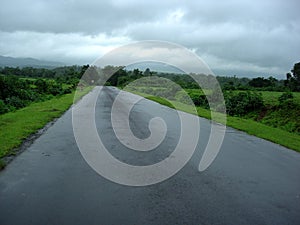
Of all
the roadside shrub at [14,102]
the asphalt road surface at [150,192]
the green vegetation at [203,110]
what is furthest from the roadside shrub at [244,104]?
the roadside shrub at [14,102]

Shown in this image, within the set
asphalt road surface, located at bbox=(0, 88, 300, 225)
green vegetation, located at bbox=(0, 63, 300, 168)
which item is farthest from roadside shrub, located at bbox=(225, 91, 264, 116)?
asphalt road surface, located at bbox=(0, 88, 300, 225)

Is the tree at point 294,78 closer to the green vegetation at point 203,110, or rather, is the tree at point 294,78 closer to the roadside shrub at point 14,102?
the green vegetation at point 203,110

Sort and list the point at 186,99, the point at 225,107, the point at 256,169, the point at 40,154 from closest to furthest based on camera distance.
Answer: the point at 256,169 → the point at 40,154 → the point at 225,107 → the point at 186,99

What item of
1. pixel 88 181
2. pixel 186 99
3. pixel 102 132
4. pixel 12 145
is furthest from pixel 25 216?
pixel 186 99

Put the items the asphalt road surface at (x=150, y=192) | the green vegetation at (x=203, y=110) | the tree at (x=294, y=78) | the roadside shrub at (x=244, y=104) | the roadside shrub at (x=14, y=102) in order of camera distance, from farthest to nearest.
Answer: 1. the tree at (x=294, y=78)
2. the roadside shrub at (x=244, y=104)
3. the roadside shrub at (x=14, y=102)
4. the green vegetation at (x=203, y=110)
5. the asphalt road surface at (x=150, y=192)

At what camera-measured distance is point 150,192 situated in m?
6.37

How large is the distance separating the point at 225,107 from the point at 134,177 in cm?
2422

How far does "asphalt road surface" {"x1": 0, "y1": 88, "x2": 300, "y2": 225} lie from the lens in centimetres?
520

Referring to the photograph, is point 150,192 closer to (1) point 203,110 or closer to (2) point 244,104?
(1) point 203,110

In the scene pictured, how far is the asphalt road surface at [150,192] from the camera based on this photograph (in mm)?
5195

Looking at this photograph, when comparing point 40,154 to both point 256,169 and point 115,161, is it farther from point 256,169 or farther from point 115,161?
point 256,169

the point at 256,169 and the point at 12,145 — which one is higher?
the point at 256,169

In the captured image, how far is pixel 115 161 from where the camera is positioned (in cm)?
877

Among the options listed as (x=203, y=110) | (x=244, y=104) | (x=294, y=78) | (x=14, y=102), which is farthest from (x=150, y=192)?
(x=294, y=78)
